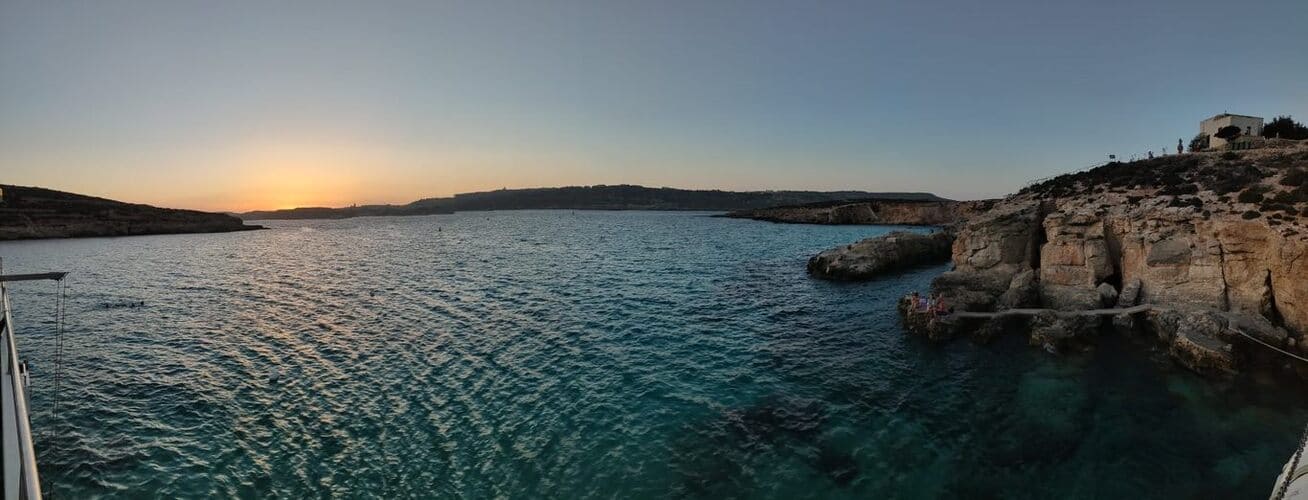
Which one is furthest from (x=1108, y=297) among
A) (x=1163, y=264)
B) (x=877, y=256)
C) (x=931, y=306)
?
(x=877, y=256)

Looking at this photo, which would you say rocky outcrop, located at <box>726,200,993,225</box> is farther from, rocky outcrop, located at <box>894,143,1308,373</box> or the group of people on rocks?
the group of people on rocks

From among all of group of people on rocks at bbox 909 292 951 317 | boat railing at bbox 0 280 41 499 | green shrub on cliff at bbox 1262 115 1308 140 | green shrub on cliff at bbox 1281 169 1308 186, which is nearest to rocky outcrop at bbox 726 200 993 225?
green shrub on cliff at bbox 1262 115 1308 140

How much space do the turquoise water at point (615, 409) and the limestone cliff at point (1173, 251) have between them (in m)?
3.62

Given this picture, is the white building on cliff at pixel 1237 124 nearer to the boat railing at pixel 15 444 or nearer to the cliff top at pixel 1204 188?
the cliff top at pixel 1204 188

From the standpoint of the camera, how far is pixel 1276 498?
8.30m

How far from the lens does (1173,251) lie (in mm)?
22266

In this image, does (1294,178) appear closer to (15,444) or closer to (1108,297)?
(1108,297)

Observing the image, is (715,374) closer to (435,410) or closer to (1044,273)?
(435,410)

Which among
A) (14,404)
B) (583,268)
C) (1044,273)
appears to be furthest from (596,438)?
(583,268)

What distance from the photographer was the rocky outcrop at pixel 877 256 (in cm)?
3944

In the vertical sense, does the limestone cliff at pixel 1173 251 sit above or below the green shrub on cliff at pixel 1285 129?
below

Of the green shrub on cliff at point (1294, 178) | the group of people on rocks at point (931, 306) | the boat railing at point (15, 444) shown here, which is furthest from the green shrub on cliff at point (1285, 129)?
the boat railing at point (15, 444)

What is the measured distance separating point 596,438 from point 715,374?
250 inches

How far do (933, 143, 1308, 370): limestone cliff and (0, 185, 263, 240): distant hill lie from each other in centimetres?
13162
